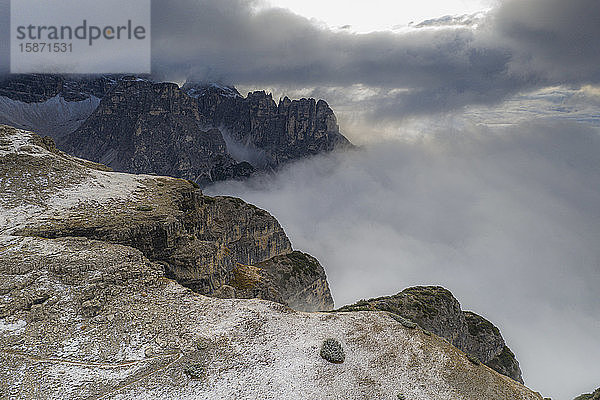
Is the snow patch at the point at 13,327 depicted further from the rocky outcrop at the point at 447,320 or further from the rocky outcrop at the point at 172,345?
the rocky outcrop at the point at 447,320

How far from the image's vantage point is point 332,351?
22250 millimetres

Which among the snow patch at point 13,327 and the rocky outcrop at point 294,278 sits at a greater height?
the snow patch at point 13,327

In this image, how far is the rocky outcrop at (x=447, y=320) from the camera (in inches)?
2168

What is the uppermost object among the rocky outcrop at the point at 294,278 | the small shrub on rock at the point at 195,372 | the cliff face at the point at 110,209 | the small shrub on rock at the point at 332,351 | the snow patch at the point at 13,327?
the cliff face at the point at 110,209

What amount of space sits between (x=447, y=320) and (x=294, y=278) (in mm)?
44357

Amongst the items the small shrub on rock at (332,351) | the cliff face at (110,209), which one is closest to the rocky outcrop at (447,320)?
the small shrub on rock at (332,351)

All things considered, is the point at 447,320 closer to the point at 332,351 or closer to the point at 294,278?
the point at 294,278

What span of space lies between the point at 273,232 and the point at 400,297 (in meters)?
54.5

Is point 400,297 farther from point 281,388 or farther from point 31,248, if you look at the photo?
point 31,248

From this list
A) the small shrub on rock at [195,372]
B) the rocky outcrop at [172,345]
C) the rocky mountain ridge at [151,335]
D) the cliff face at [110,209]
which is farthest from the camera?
the cliff face at [110,209]

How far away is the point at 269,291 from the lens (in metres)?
62.3

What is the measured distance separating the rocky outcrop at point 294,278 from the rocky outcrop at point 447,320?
2839cm

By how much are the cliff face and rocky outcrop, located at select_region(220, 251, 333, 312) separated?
99.6 feet

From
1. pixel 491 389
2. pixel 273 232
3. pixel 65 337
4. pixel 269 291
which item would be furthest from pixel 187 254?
pixel 273 232
